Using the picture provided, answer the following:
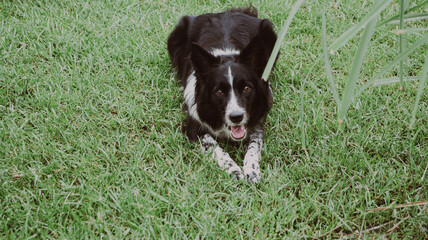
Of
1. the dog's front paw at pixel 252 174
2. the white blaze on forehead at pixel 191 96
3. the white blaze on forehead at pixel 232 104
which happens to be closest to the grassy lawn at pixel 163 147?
the dog's front paw at pixel 252 174

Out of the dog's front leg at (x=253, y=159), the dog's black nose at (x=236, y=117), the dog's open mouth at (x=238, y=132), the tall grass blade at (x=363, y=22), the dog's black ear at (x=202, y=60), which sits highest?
the tall grass blade at (x=363, y=22)

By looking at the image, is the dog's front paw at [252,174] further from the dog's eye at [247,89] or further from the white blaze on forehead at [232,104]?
the dog's eye at [247,89]

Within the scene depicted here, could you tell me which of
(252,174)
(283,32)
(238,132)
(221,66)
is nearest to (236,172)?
(252,174)

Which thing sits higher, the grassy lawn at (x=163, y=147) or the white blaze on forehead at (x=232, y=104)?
the white blaze on forehead at (x=232, y=104)

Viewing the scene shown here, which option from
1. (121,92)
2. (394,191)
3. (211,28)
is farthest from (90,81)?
(394,191)

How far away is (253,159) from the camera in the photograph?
287cm

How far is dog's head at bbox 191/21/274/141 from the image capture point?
2.84 meters

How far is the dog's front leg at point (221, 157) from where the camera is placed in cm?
279

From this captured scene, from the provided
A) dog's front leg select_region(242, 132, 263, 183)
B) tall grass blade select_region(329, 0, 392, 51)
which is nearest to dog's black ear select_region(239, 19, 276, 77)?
dog's front leg select_region(242, 132, 263, 183)

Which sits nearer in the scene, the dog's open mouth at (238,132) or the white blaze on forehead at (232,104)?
the white blaze on forehead at (232,104)

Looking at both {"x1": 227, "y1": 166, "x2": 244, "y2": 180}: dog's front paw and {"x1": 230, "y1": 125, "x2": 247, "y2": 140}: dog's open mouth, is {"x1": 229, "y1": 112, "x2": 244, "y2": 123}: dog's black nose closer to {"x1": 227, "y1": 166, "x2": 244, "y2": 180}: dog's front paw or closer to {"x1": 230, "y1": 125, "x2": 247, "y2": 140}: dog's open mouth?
{"x1": 230, "y1": 125, "x2": 247, "y2": 140}: dog's open mouth

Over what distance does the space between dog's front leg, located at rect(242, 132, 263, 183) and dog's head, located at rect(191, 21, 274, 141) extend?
10 centimetres

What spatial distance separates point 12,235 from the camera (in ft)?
7.29

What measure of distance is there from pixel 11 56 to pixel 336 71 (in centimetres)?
355
